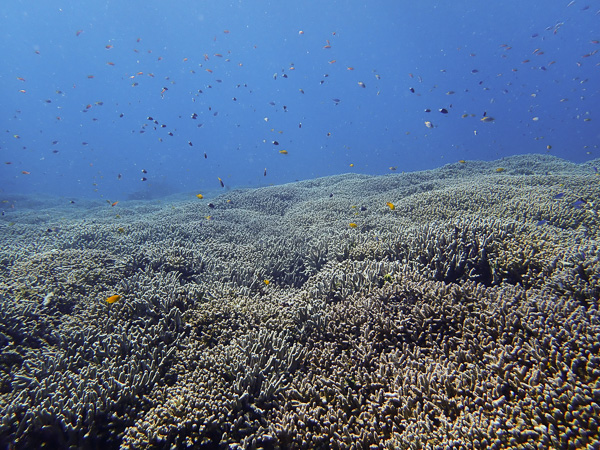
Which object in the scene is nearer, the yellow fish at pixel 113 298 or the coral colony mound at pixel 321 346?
the coral colony mound at pixel 321 346

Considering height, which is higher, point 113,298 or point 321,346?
point 113,298

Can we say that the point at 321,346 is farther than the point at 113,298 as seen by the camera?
No

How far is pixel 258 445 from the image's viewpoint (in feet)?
7.98

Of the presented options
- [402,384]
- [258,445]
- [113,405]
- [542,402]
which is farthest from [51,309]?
[542,402]

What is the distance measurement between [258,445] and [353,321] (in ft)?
5.42

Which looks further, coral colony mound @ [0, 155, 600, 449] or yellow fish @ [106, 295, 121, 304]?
yellow fish @ [106, 295, 121, 304]

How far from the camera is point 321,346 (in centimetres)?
334

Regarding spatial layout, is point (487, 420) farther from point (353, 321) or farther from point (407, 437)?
point (353, 321)

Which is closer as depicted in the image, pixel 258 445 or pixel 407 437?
pixel 407 437

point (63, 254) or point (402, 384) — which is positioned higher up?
point (63, 254)

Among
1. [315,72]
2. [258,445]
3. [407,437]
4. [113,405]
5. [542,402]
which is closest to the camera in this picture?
[542,402]

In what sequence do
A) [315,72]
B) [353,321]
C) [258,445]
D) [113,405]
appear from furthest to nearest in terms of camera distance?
[315,72], [353,321], [113,405], [258,445]

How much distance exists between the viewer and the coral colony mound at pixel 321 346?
7.14 ft

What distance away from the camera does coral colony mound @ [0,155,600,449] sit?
7.14 feet
